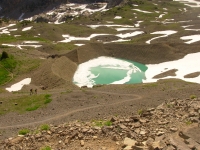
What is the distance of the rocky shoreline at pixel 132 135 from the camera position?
37.5ft

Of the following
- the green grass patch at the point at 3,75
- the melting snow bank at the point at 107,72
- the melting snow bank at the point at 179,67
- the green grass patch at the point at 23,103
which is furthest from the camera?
the melting snow bank at the point at 179,67

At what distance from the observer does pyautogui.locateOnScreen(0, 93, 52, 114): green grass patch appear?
25852 mm

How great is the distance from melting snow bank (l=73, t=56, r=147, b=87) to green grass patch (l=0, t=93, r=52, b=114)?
18036mm

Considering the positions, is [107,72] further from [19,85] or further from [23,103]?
[23,103]

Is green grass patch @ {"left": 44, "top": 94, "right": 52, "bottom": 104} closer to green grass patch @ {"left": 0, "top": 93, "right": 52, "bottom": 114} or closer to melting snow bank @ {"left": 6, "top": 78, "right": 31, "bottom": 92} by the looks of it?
green grass patch @ {"left": 0, "top": 93, "right": 52, "bottom": 114}

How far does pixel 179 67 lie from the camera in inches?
2159

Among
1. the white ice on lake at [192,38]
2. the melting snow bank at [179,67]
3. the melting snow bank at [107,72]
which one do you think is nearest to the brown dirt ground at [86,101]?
the melting snow bank at [107,72]

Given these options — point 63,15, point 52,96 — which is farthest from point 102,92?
point 63,15

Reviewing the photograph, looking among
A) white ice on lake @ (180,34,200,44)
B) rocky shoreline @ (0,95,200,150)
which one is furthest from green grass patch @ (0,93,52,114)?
white ice on lake @ (180,34,200,44)

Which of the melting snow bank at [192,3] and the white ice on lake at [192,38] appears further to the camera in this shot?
the melting snow bank at [192,3]

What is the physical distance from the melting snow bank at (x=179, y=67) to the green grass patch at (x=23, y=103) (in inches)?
1056

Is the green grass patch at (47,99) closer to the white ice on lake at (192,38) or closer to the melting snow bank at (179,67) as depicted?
the melting snow bank at (179,67)

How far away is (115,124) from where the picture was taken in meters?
14.4

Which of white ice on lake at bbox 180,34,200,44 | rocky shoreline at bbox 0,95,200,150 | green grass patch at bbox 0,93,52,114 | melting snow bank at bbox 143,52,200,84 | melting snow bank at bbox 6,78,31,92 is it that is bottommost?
melting snow bank at bbox 143,52,200,84
